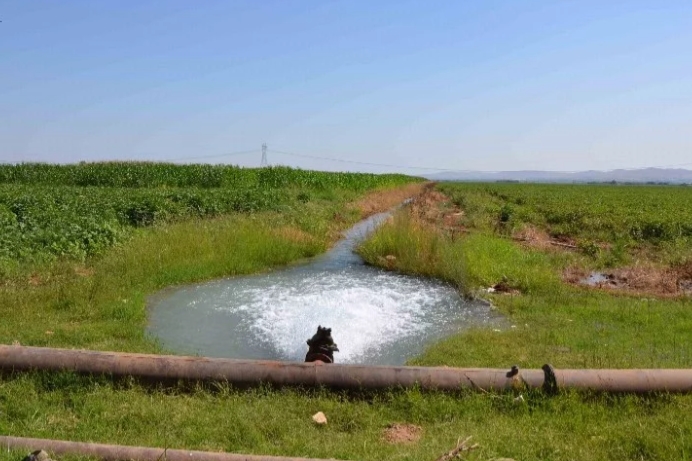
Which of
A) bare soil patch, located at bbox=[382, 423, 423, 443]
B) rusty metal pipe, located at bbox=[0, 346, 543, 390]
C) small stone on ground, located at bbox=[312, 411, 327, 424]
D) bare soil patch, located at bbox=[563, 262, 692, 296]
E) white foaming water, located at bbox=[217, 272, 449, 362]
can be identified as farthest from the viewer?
bare soil patch, located at bbox=[563, 262, 692, 296]

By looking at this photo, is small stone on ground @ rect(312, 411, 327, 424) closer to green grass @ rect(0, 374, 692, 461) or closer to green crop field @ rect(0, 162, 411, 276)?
green grass @ rect(0, 374, 692, 461)

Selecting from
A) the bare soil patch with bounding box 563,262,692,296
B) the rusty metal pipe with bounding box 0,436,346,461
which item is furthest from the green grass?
the bare soil patch with bounding box 563,262,692,296

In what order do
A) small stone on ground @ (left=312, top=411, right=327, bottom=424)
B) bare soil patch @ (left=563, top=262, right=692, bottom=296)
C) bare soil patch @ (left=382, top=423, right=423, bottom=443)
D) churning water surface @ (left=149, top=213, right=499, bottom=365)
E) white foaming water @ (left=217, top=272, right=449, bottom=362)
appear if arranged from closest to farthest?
bare soil patch @ (left=382, top=423, right=423, bottom=443) < small stone on ground @ (left=312, top=411, right=327, bottom=424) < churning water surface @ (left=149, top=213, right=499, bottom=365) < white foaming water @ (left=217, top=272, right=449, bottom=362) < bare soil patch @ (left=563, top=262, right=692, bottom=296)

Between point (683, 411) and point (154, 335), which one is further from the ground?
point (683, 411)

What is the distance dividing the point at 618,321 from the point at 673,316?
0.95 metres

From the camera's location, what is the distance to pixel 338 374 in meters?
5.89

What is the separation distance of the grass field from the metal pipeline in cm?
11

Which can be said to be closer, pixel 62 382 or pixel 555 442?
pixel 555 442

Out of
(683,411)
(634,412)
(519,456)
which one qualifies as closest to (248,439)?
(519,456)

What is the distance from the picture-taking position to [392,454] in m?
4.69

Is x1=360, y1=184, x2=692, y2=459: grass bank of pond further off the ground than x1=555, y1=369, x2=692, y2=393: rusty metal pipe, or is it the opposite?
x1=555, y1=369, x2=692, y2=393: rusty metal pipe

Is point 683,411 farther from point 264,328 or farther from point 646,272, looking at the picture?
point 646,272

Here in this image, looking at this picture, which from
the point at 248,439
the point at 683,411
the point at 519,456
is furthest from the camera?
the point at 683,411

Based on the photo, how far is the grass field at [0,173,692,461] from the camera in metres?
5.01
